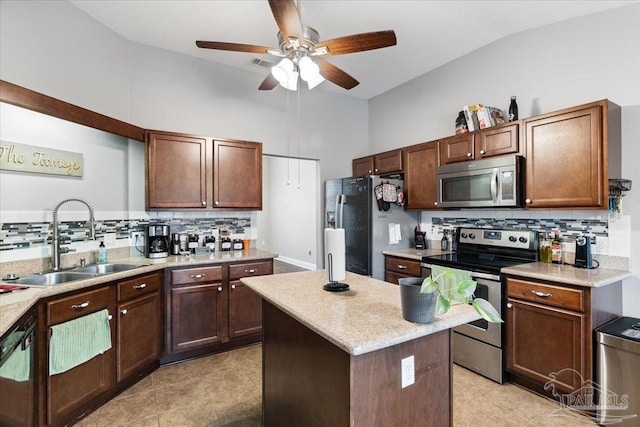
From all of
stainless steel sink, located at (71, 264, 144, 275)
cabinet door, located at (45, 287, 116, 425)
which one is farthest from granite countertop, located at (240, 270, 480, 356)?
stainless steel sink, located at (71, 264, 144, 275)

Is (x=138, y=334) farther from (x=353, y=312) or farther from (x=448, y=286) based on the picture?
(x=448, y=286)

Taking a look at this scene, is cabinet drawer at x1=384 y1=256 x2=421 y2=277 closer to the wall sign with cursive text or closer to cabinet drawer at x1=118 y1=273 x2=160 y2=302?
cabinet drawer at x1=118 y1=273 x2=160 y2=302

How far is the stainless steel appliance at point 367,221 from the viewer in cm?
364

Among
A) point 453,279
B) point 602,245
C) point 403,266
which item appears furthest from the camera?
point 403,266

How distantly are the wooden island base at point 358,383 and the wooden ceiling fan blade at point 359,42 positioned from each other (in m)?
1.77

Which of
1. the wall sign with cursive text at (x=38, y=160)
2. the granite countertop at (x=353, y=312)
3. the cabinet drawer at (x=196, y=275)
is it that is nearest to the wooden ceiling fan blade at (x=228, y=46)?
the wall sign with cursive text at (x=38, y=160)

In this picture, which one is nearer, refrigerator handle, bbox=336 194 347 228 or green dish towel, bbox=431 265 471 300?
green dish towel, bbox=431 265 471 300

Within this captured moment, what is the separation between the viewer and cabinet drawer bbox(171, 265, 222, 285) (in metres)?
2.87

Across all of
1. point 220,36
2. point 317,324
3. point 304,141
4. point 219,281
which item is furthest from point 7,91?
point 304,141

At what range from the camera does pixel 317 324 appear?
1.27 metres

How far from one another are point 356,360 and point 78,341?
194 centimetres

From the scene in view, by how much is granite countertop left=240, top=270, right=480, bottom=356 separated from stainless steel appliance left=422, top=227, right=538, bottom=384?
3.92 feet

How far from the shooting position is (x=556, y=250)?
8.92 ft

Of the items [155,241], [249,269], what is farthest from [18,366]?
[249,269]
